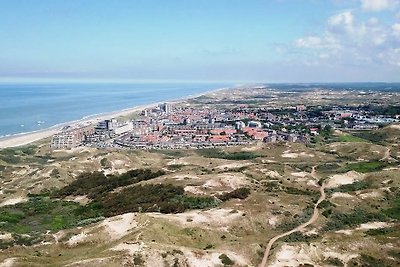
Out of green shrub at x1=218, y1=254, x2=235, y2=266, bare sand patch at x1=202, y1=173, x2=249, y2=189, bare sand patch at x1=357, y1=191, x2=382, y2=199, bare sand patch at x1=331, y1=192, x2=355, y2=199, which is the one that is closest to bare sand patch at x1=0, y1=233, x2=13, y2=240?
green shrub at x1=218, y1=254, x2=235, y2=266

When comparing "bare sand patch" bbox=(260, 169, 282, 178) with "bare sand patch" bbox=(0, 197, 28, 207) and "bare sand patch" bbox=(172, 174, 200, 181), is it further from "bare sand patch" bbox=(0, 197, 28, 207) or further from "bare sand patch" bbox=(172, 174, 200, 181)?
"bare sand patch" bbox=(0, 197, 28, 207)

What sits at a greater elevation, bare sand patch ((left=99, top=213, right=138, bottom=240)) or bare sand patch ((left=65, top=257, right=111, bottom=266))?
bare sand patch ((left=65, top=257, right=111, bottom=266))

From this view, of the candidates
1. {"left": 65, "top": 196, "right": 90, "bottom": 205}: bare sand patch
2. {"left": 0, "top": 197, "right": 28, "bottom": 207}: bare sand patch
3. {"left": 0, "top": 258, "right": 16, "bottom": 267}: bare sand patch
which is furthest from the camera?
{"left": 0, "top": 197, "right": 28, "bottom": 207}: bare sand patch

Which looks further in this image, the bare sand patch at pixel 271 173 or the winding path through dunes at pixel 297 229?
the bare sand patch at pixel 271 173

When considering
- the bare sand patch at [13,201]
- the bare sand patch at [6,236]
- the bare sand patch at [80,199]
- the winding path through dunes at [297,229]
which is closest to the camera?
the winding path through dunes at [297,229]

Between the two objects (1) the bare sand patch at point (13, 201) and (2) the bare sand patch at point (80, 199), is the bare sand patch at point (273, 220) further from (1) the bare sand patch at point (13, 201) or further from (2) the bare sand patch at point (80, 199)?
(1) the bare sand patch at point (13, 201)

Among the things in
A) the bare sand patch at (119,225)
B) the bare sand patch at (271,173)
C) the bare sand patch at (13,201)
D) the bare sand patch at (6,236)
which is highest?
the bare sand patch at (119,225)

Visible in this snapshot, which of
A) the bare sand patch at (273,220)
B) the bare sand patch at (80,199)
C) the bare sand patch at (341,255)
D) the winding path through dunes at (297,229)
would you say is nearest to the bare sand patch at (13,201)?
the bare sand patch at (80,199)

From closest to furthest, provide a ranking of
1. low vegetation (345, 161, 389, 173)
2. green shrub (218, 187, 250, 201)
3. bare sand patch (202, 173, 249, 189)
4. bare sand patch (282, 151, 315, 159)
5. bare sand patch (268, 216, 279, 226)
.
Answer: bare sand patch (268, 216, 279, 226)
green shrub (218, 187, 250, 201)
bare sand patch (202, 173, 249, 189)
low vegetation (345, 161, 389, 173)
bare sand patch (282, 151, 315, 159)

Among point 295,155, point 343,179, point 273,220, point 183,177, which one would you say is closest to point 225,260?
point 273,220

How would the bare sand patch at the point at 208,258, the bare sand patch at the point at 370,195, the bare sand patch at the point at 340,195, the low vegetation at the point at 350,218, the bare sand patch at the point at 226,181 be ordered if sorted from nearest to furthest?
the bare sand patch at the point at 208,258
the low vegetation at the point at 350,218
the bare sand patch at the point at 340,195
the bare sand patch at the point at 370,195
the bare sand patch at the point at 226,181
